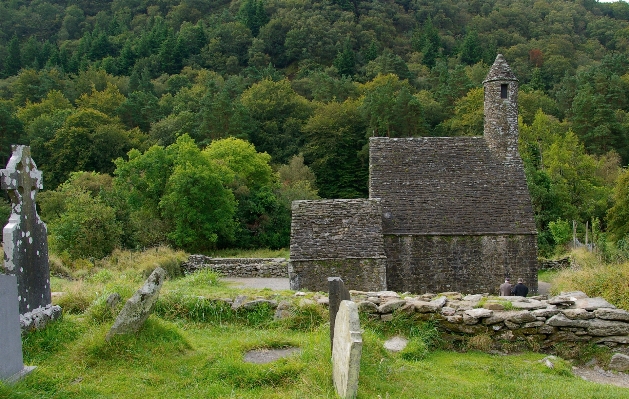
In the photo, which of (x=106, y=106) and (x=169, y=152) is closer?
(x=169, y=152)

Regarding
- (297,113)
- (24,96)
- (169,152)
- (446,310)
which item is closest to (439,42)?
(297,113)

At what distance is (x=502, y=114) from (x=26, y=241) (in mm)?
21794

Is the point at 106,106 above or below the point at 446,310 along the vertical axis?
above

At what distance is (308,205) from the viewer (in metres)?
21.7

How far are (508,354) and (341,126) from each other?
49.6 meters

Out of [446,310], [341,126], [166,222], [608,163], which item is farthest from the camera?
[341,126]

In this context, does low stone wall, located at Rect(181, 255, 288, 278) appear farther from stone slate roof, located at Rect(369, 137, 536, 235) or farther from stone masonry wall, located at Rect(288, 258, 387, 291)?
stone masonry wall, located at Rect(288, 258, 387, 291)

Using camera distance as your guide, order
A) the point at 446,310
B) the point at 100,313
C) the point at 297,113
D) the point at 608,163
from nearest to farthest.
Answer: the point at 100,313 → the point at 446,310 → the point at 608,163 → the point at 297,113

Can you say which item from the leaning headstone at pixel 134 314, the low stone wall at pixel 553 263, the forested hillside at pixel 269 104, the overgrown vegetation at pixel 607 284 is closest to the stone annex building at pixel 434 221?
the forested hillside at pixel 269 104

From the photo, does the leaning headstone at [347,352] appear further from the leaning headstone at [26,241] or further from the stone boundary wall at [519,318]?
the leaning headstone at [26,241]

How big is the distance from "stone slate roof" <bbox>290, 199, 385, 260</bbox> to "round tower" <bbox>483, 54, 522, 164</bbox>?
23.6 feet

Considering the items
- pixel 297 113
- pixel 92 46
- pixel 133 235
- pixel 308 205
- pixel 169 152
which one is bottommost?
pixel 133 235

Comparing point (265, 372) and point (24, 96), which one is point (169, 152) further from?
point (24, 96)

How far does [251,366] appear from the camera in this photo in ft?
24.1
